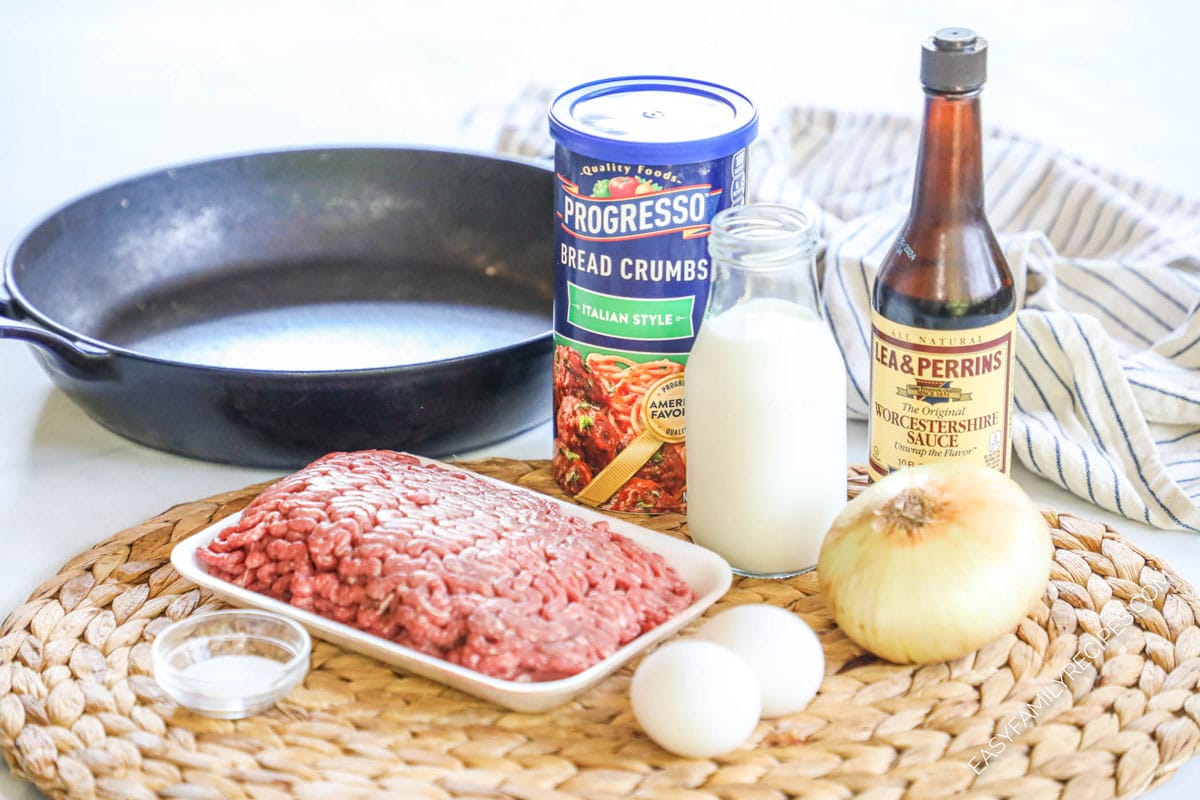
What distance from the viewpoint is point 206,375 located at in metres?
1.25

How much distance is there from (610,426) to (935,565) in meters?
0.33

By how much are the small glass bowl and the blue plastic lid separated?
440mm

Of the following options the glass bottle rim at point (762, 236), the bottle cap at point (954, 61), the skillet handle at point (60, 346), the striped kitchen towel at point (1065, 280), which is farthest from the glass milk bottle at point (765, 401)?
the skillet handle at point (60, 346)

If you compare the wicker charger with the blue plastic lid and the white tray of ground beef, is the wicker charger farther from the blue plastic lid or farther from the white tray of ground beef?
the blue plastic lid

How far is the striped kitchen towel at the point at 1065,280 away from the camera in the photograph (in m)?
1.36

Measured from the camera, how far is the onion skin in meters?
1.02

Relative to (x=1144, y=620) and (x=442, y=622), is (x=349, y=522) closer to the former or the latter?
(x=442, y=622)

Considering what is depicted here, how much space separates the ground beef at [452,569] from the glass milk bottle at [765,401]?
9cm

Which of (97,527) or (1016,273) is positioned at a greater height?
(1016,273)

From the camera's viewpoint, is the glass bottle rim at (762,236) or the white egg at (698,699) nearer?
the white egg at (698,699)

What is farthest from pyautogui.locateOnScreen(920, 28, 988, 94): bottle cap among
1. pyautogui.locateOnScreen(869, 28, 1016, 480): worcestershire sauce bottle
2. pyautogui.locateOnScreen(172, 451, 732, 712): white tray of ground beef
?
pyautogui.locateOnScreen(172, 451, 732, 712): white tray of ground beef

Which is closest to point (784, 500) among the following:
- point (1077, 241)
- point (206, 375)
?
point (206, 375)

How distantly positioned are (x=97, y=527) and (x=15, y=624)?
0.22 m

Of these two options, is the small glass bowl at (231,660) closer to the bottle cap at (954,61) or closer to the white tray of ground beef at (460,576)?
the white tray of ground beef at (460,576)
